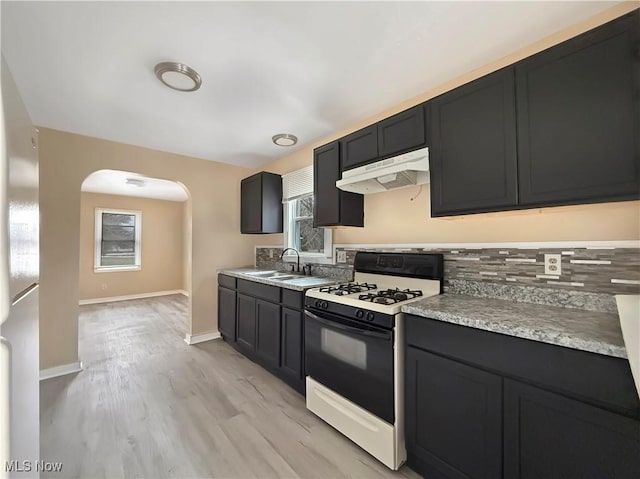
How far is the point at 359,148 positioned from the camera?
2.19 m

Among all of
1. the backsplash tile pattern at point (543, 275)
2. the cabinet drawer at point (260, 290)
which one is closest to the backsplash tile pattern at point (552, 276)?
the backsplash tile pattern at point (543, 275)

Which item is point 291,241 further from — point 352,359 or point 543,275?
point 543,275

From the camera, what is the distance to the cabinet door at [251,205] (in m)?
3.50

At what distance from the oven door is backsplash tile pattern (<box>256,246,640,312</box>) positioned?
70 centimetres

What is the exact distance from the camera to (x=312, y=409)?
2033 mm

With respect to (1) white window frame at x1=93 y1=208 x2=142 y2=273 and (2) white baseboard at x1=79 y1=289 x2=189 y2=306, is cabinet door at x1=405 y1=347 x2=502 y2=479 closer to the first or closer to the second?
(2) white baseboard at x1=79 y1=289 x2=189 y2=306

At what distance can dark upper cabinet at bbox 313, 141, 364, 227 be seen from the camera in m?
2.40

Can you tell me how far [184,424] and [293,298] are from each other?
1170mm

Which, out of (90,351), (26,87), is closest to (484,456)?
(26,87)

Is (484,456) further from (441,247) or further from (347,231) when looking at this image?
(347,231)

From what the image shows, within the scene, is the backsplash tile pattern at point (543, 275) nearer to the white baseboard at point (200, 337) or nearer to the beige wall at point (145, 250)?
the white baseboard at point (200, 337)

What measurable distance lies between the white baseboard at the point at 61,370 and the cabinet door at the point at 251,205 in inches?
89.0

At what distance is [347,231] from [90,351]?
3.37 metres

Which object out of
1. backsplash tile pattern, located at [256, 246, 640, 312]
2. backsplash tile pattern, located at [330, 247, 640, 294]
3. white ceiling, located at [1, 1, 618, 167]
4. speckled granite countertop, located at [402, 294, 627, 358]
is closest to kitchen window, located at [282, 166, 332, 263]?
white ceiling, located at [1, 1, 618, 167]
